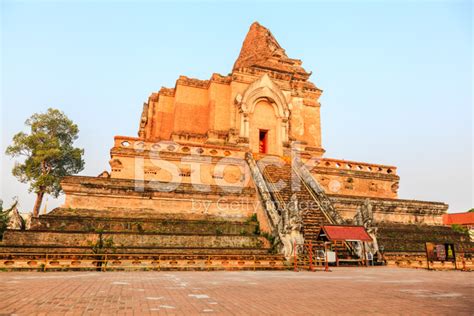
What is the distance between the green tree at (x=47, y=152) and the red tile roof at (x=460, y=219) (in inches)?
2406

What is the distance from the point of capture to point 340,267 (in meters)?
14.1

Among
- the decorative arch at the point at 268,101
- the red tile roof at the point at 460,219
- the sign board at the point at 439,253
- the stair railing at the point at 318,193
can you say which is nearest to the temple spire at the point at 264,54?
the decorative arch at the point at 268,101

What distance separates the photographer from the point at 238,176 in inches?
858

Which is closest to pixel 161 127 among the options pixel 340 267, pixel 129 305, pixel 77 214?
pixel 77 214

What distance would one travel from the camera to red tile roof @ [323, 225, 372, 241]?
1341 centimetres

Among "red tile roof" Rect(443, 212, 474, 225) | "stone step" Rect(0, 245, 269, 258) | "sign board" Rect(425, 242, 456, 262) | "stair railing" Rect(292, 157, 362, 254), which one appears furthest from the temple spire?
"red tile roof" Rect(443, 212, 474, 225)

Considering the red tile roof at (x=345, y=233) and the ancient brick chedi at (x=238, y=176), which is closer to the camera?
the red tile roof at (x=345, y=233)

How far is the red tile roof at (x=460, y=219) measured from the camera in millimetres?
60175

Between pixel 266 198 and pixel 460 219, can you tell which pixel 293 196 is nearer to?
pixel 266 198

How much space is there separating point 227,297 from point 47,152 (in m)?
33.2

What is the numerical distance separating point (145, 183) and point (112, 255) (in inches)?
249

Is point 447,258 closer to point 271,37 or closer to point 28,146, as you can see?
point 271,37

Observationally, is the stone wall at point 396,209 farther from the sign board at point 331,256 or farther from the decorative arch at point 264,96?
the decorative arch at point 264,96

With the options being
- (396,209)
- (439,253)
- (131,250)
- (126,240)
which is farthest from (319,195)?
(131,250)
